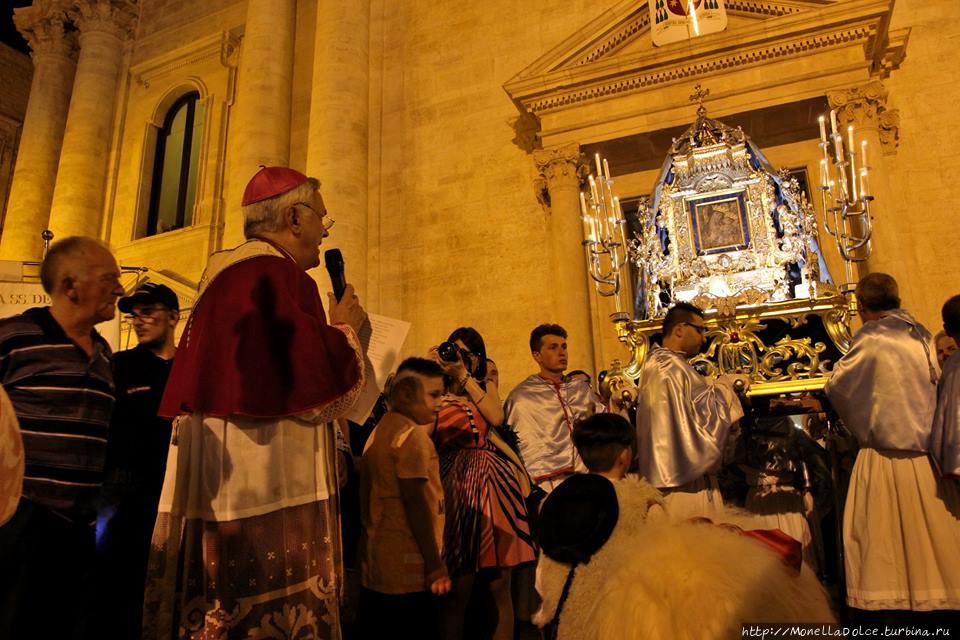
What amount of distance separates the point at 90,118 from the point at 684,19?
11782 millimetres

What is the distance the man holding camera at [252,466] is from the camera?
2074 millimetres

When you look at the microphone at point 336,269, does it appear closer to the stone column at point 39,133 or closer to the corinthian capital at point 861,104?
the corinthian capital at point 861,104

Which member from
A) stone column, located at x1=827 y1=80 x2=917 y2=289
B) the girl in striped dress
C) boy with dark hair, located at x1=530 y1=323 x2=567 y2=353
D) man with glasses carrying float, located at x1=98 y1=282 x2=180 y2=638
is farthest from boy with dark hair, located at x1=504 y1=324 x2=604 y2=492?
stone column, located at x1=827 y1=80 x2=917 y2=289

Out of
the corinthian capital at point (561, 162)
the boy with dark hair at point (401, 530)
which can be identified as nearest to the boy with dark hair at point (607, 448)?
the boy with dark hair at point (401, 530)

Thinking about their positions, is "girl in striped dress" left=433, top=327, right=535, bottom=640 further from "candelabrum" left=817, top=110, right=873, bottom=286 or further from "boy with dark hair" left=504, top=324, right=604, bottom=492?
"candelabrum" left=817, top=110, right=873, bottom=286

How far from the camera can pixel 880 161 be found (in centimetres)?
760

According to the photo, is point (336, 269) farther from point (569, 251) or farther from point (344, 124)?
point (344, 124)

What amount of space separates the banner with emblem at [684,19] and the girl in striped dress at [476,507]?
6.73 m

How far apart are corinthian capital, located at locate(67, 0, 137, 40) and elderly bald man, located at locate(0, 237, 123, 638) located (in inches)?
593

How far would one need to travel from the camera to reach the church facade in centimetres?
809

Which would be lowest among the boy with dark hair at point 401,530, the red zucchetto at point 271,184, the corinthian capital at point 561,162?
the boy with dark hair at point 401,530

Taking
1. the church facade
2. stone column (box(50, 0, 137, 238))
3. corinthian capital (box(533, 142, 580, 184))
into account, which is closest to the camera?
the church facade

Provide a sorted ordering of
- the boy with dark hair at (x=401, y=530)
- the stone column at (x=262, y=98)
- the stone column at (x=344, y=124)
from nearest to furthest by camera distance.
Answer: the boy with dark hair at (x=401, y=530), the stone column at (x=344, y=124), the stone column at (x=262, y=98)

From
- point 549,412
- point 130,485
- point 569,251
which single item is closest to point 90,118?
point 569,251
